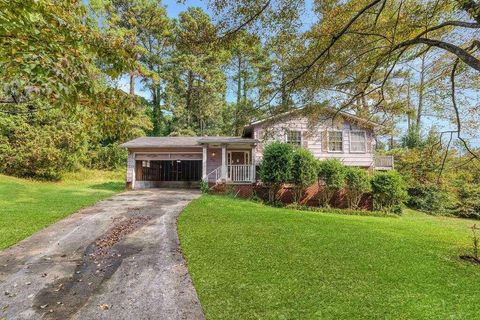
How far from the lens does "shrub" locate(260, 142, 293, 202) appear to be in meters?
13.7

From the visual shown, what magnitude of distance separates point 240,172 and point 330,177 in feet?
15.6

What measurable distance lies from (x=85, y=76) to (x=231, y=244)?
4898 millimetres

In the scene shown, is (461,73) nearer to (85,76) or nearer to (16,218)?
(85,76)

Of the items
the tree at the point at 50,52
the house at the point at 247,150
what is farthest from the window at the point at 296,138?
the tree at the point at 50,52

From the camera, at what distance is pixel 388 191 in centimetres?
1423

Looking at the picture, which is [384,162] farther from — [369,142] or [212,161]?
[212,161]

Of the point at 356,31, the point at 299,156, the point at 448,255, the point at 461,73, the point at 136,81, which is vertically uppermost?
the point at 136,81

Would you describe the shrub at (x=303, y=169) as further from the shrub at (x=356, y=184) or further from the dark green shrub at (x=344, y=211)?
the shrub at (x=356, y=184)

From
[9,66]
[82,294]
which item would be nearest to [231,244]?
[82,294]

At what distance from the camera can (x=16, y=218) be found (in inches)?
334

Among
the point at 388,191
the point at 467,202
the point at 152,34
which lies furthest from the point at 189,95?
the point at 467,202

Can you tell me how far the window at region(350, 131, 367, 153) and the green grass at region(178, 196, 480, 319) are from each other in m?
9.94

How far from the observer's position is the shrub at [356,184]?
14.3 m

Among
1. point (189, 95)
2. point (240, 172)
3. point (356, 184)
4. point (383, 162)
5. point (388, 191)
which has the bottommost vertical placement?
point (388, 191)
